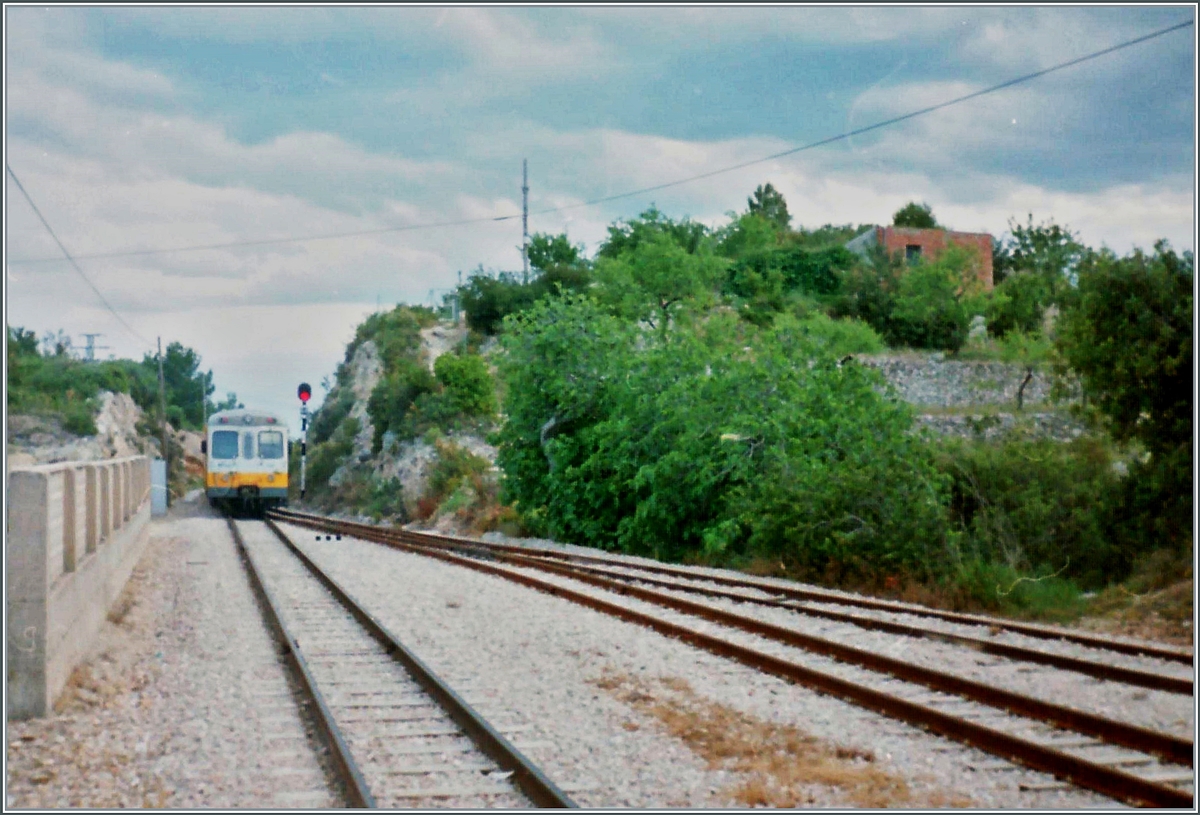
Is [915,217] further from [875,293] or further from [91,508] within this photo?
[91,508]

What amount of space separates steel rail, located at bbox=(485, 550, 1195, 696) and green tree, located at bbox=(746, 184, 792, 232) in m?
92.3

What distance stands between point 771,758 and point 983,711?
1.99 meters

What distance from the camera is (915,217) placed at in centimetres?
8631

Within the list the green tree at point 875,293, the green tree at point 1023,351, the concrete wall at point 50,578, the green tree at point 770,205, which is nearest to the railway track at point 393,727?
the concrete wall at point 50,578

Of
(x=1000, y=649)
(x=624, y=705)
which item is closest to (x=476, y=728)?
(x=624, y=705)

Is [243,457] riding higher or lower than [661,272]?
lower

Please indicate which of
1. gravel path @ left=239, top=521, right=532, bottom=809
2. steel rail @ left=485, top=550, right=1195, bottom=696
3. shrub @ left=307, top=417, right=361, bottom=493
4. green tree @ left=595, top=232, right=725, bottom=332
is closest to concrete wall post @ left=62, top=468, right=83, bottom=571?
gravel path @ left=239, top=521, right=532, bottom=809

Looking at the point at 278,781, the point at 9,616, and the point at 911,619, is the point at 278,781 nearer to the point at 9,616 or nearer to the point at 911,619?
the point at 9,616

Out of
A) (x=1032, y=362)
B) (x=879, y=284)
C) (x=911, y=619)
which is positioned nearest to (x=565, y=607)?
(x=911, y=619)

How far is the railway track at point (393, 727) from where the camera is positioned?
22.6 feet

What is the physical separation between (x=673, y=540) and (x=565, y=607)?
→ 10066 mm

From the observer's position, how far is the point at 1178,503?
1606 cm

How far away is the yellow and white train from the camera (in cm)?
4388

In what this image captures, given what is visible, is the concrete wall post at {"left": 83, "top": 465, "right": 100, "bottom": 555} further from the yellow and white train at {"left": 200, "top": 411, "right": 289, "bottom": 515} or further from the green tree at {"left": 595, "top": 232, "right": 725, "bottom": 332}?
the green tree at {"left": 595, "top": 232, "right": 725, "bottom": 332}
